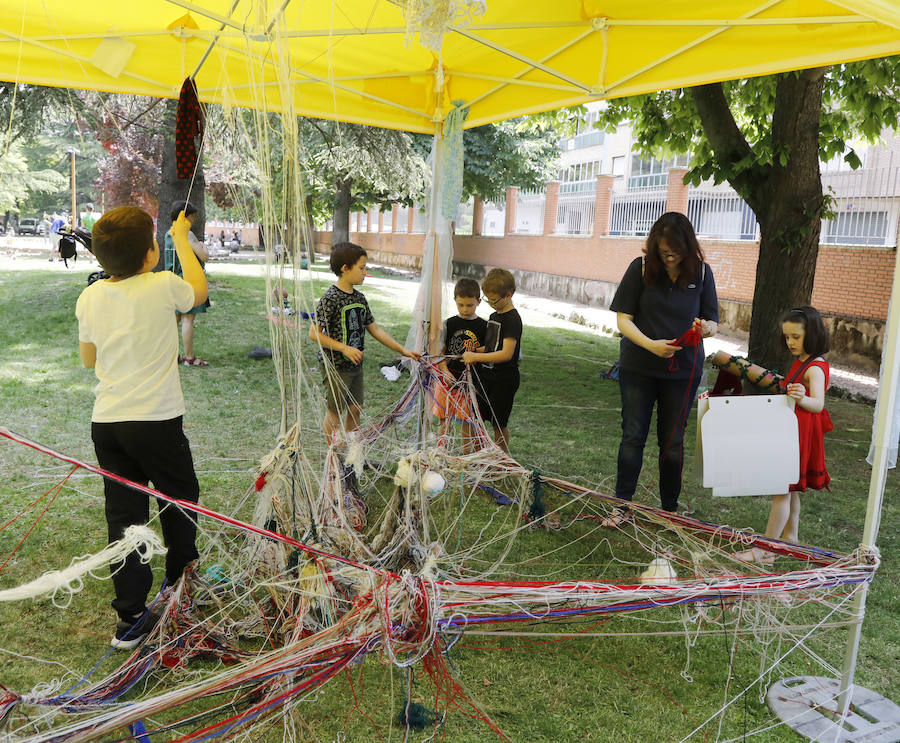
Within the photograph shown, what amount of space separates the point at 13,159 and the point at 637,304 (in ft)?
91.0

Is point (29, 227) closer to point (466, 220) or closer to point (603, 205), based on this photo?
point (466, 220)

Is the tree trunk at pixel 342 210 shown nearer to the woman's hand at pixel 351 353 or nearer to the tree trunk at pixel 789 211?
the tree trunk at pixel 789 211

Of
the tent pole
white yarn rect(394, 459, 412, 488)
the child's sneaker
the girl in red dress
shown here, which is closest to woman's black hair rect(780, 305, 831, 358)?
the girl in red dress

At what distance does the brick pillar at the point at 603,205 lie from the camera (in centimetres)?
1748

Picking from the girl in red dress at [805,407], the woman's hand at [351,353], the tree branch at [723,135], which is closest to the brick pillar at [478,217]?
the tree branch at [723,135]

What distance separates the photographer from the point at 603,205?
17.6 m

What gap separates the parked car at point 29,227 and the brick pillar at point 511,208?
1091 inches

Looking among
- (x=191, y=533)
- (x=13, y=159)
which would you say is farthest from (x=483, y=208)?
(x=191, y=533)

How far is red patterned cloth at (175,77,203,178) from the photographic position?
3021 millimetres

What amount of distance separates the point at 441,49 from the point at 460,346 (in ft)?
5.09

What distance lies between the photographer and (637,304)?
10.8 feet

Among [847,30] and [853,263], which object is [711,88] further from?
[853,263]

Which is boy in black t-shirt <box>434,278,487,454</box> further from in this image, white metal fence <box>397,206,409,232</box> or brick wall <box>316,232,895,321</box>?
white metal fence <box>397,206,409,232</box>

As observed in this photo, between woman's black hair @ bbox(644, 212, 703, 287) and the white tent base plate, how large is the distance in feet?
5.38
